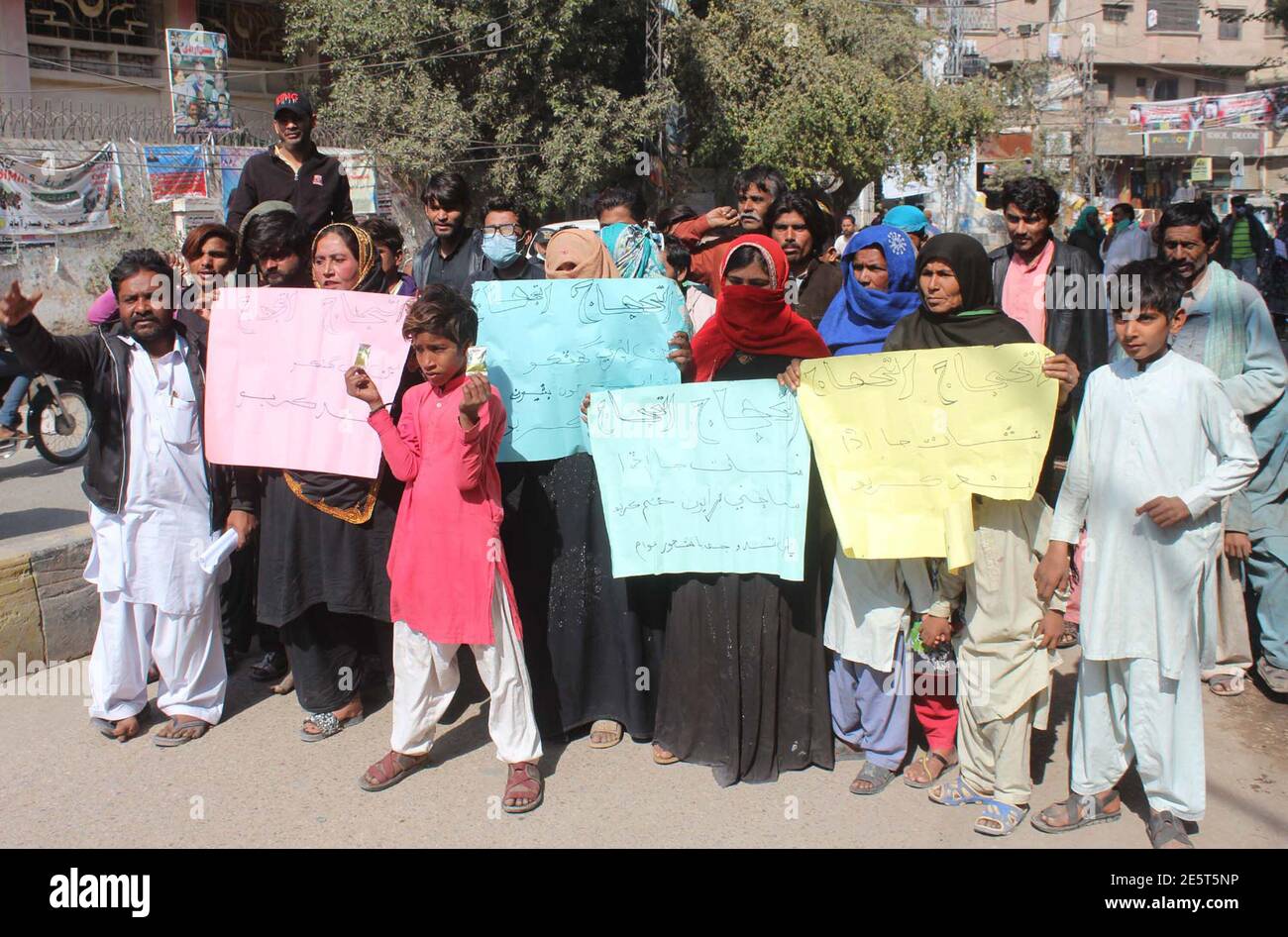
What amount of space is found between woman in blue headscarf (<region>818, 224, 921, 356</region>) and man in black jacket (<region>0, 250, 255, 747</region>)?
233 centimetres

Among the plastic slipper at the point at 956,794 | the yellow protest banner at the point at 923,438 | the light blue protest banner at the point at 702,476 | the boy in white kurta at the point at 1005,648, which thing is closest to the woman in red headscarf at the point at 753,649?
the light blue protest banner at the point at 702,476

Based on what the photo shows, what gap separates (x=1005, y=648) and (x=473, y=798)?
1.80 meters

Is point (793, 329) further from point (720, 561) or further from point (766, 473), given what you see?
point (720, 561)

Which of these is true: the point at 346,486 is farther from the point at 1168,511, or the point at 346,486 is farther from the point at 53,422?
the point at 53,422

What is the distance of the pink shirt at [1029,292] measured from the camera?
15.5 ft

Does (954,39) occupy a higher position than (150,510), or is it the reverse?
(954,39)

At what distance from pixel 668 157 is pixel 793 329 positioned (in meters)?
19.2

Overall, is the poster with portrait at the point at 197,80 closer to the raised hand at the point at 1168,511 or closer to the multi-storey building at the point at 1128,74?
the raised hand at the point at 1168,511

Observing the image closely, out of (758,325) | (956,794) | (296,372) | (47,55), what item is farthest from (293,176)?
(47,55)

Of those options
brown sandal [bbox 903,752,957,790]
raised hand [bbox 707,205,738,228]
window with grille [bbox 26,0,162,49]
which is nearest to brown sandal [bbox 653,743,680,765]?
brown sandal [bbox 903,752,957,790]

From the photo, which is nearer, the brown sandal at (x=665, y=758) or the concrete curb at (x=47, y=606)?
the brown sandal at (x=665, y=758)

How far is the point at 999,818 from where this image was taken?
3.40m

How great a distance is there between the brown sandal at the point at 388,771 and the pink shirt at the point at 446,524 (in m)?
0.49

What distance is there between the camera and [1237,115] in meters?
37.1
